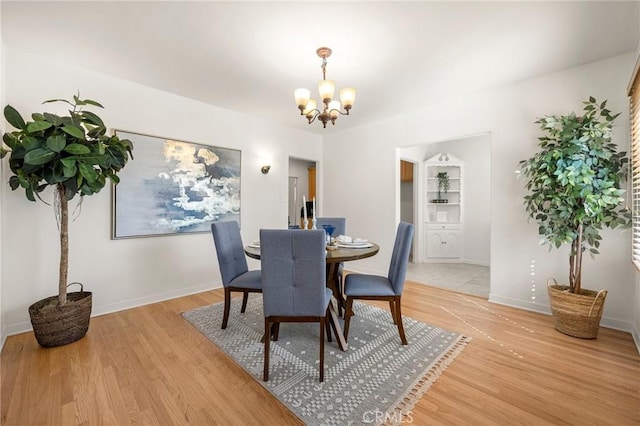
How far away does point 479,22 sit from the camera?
1.94m

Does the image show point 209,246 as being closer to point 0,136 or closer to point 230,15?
point 0,136

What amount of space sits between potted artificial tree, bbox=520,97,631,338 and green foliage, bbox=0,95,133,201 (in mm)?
3814

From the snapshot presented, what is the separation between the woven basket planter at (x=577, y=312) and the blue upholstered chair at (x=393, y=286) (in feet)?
4.75

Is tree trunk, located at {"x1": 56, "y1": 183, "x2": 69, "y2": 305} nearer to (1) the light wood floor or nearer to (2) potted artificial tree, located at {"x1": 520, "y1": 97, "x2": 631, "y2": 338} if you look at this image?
(1) the light wood floor

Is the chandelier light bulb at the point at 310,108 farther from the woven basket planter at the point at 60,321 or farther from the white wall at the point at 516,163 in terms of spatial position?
the woven basket planter at the point at 60,321

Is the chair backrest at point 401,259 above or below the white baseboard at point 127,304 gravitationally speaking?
above

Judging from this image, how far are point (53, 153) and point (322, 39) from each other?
7.26ft

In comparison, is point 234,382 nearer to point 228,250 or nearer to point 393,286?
point 228,250

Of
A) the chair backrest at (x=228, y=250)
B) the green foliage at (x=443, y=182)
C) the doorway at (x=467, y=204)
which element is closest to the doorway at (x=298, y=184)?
the doorway at (x=467, y=204)

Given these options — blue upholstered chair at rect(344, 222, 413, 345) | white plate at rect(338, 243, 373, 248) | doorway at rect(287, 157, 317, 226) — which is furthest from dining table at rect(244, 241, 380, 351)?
doorway at rect(287, 157, 317, 226)

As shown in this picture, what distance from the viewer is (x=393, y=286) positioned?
7.27ft

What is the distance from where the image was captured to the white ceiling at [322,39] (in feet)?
6.02

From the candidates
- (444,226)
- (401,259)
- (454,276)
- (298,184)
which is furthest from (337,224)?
(298,184)

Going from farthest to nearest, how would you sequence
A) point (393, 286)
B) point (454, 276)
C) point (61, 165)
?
point (454, 276) < point (393, 286) < point (61, 165)
